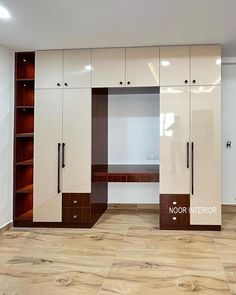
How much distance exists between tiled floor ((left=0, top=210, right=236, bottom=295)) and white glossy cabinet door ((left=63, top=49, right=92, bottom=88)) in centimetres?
203

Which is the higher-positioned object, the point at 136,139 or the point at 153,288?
the point at 136,139

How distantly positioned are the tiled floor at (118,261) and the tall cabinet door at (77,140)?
2.19 feet

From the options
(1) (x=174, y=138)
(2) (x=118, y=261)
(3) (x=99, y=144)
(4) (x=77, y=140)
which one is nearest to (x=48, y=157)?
(4) (x=77, y=140)

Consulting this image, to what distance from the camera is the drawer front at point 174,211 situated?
14.1ft

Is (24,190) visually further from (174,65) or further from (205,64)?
(205,64)

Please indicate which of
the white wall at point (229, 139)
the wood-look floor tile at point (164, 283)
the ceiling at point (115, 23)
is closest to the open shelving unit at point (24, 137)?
the ceiling at point (115, 23)

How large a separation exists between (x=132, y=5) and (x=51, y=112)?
204 centimetres

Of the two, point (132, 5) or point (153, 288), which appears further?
point (132, 5)

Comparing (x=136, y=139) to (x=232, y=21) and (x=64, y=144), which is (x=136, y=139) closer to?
(x=64, y=144)

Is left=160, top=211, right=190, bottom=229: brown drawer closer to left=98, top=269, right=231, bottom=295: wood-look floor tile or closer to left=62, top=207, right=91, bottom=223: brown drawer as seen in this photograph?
left=62, top=207, right=91, bottom=223: brown drawer

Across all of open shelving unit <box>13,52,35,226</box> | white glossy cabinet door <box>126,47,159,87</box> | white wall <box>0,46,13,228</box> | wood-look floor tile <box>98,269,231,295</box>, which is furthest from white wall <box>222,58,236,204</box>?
white wall <box>0,46,13,228</box>

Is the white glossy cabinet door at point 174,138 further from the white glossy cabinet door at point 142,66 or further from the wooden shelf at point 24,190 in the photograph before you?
the wooden shelf at point 24,190

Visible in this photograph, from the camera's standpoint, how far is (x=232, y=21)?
11.1 ft

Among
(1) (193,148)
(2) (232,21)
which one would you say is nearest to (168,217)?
(1) (193,148)
